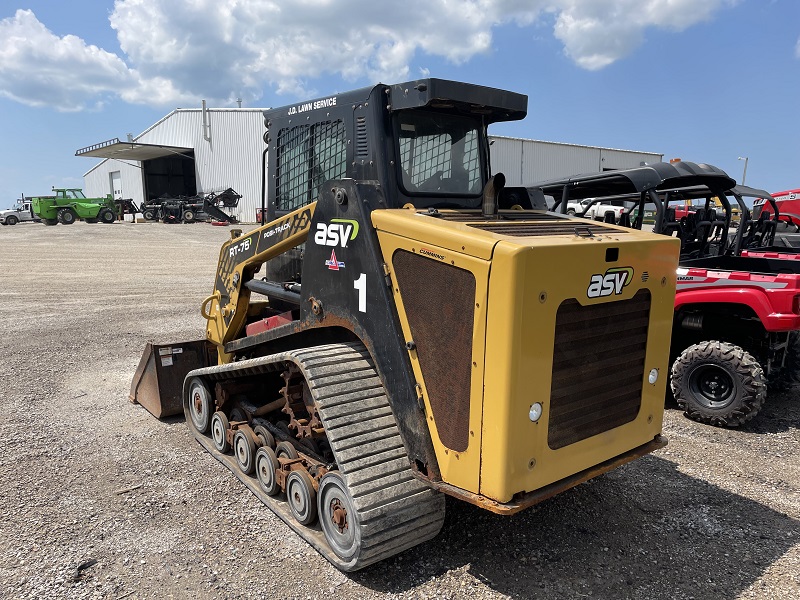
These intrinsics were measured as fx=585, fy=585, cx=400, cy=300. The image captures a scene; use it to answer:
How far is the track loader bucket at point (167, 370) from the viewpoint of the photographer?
5.64m

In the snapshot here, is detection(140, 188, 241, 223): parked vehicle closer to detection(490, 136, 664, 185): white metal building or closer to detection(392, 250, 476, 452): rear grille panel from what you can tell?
detection(490, 136, 664, 185): white metal building

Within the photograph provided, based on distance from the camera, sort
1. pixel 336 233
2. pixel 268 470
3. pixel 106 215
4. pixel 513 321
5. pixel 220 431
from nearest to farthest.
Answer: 1. pixel 513 321
2. pixel 336 233
3. pixel 268 470
4. pixel 220 431
5. pixel 106 215

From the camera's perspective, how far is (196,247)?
882 inches

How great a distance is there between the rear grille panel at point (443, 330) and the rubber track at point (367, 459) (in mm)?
361

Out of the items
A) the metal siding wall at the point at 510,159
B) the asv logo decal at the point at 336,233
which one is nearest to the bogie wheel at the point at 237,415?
the asv logo decal at the point at 336,233

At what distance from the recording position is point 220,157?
37.8 meters

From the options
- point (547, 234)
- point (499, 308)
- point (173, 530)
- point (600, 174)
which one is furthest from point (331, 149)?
point (600, 174)

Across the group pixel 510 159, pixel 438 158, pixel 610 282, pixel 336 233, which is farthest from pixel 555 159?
pixel 610 282

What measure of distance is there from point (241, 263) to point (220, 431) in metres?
1.37

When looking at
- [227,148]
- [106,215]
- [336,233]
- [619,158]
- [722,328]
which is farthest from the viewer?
[619,158]

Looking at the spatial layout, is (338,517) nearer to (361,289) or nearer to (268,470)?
(268,470)

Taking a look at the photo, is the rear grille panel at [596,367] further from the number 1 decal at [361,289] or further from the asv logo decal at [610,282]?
the number 1 decal at [361,289]

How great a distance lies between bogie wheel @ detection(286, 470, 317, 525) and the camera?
3.56 metres

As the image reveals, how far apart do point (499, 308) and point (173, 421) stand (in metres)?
4.21
